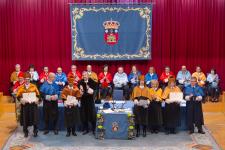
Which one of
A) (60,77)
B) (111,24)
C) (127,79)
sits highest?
(111,24)

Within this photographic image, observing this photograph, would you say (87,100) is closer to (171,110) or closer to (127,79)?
(171,110)

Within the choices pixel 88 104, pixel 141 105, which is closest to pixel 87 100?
pixel 88 104

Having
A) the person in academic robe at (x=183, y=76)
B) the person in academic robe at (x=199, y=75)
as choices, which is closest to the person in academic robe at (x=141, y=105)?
the person in academic robe at (x=183, y=76)

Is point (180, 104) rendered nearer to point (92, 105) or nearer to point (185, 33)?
point (92, 105)

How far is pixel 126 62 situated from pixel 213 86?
3240 mm

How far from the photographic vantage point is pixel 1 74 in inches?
565

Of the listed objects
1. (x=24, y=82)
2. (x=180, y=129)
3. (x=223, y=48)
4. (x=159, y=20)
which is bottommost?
(x=180, y=129)

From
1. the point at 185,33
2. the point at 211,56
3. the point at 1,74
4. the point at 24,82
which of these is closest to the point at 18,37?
the point at 1,74

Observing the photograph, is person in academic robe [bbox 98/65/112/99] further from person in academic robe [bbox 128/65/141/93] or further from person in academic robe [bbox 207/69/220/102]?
person in academic robe [bbox 207/69/220/102]

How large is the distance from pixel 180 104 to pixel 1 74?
7.18m

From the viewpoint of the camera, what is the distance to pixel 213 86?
13.1 m

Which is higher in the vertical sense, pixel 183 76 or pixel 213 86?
pixel 183 76

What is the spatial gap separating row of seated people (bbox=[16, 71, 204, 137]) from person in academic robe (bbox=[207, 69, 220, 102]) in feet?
10.9

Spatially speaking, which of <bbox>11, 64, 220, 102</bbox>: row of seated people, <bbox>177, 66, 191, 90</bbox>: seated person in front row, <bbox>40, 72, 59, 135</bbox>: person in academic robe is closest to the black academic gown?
<bbox>40, 72, 59, 135</bbox>: person in academic robe
